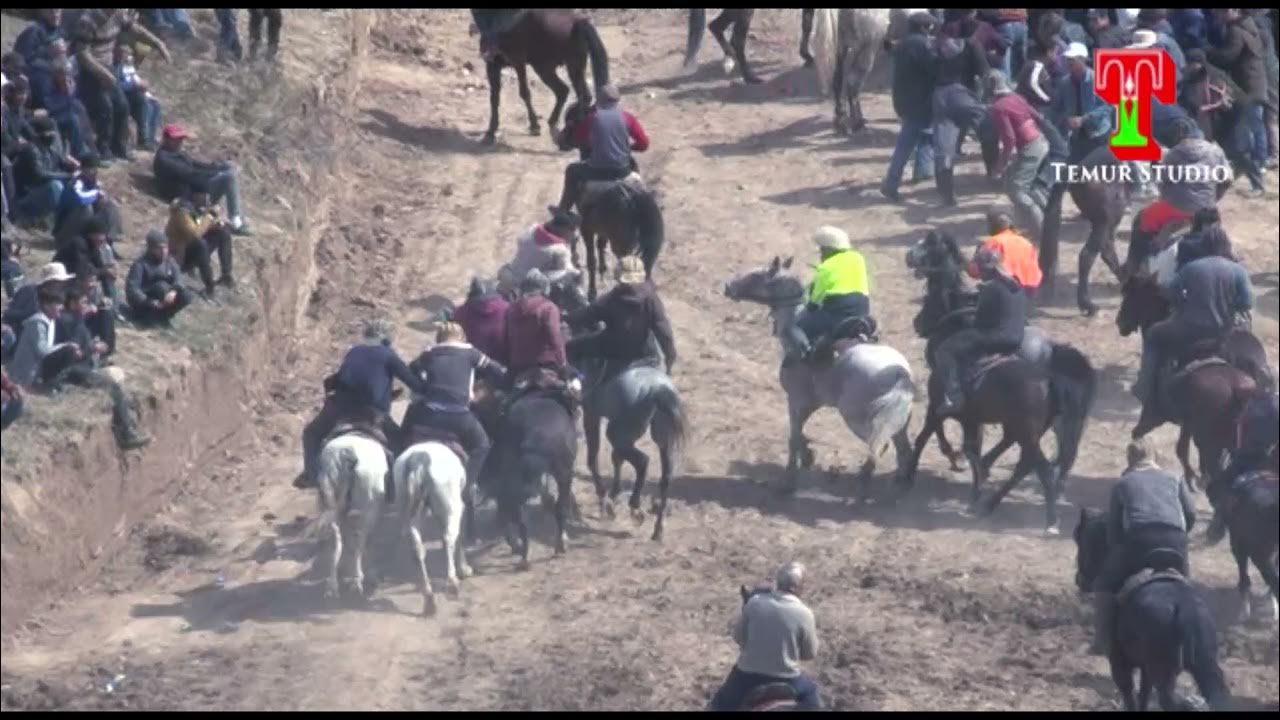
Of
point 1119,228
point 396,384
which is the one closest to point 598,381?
point 396,384

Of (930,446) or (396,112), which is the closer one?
(930,446)

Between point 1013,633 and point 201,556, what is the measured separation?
6031 millimetres

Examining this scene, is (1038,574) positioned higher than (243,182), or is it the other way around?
(243,182)

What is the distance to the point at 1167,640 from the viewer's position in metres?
15.9

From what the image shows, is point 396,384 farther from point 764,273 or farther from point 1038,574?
point 1038,574

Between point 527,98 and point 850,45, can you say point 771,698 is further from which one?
point 527,98

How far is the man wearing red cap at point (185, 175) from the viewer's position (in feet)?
77.6

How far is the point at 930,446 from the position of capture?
73.8 ft

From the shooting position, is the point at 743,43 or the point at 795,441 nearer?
the point at 795,441

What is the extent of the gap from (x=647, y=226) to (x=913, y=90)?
4.60m


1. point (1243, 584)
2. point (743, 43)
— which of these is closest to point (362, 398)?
point (1243, 584)

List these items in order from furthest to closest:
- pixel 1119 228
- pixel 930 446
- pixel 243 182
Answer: pixel 1119 228
pixel 243 182
pixel 930 446

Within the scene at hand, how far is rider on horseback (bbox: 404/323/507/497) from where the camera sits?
62.9 ft

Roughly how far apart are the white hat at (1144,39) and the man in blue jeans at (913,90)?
6.70 feet
